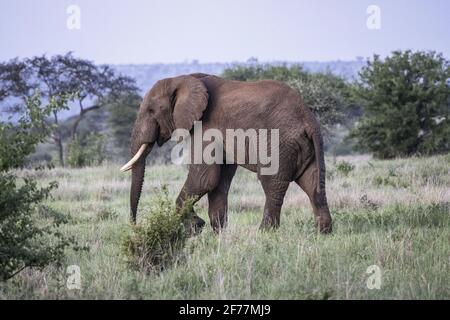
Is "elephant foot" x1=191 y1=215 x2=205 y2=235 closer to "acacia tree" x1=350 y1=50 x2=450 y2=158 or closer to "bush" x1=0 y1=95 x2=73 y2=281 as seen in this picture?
"bush" x1=0 y1=95 x2=73 y2=281

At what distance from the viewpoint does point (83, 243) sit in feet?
25.7

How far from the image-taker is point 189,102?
27.5ft

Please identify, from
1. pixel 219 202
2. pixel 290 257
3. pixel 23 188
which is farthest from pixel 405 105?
pixel 23 188

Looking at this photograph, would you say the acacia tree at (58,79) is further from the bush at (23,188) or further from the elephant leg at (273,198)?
the bush at (23,188)

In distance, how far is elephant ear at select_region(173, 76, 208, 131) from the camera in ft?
27.3

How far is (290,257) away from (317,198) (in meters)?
1.80

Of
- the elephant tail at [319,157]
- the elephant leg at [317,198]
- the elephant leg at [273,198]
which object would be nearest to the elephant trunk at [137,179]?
the elephant leg at [273,198]

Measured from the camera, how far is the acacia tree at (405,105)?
73.2 ft

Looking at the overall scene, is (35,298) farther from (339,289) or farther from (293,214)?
(293,214)

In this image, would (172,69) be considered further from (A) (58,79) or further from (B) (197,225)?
(B) (197,225)

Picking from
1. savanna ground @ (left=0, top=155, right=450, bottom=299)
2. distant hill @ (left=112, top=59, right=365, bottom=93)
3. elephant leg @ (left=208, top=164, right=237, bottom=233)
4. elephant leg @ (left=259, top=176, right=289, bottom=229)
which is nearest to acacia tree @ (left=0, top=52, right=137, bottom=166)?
savanna ground @ (left=0, top=155, right=450, bottom=299)

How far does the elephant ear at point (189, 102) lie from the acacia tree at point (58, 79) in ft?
67.0
